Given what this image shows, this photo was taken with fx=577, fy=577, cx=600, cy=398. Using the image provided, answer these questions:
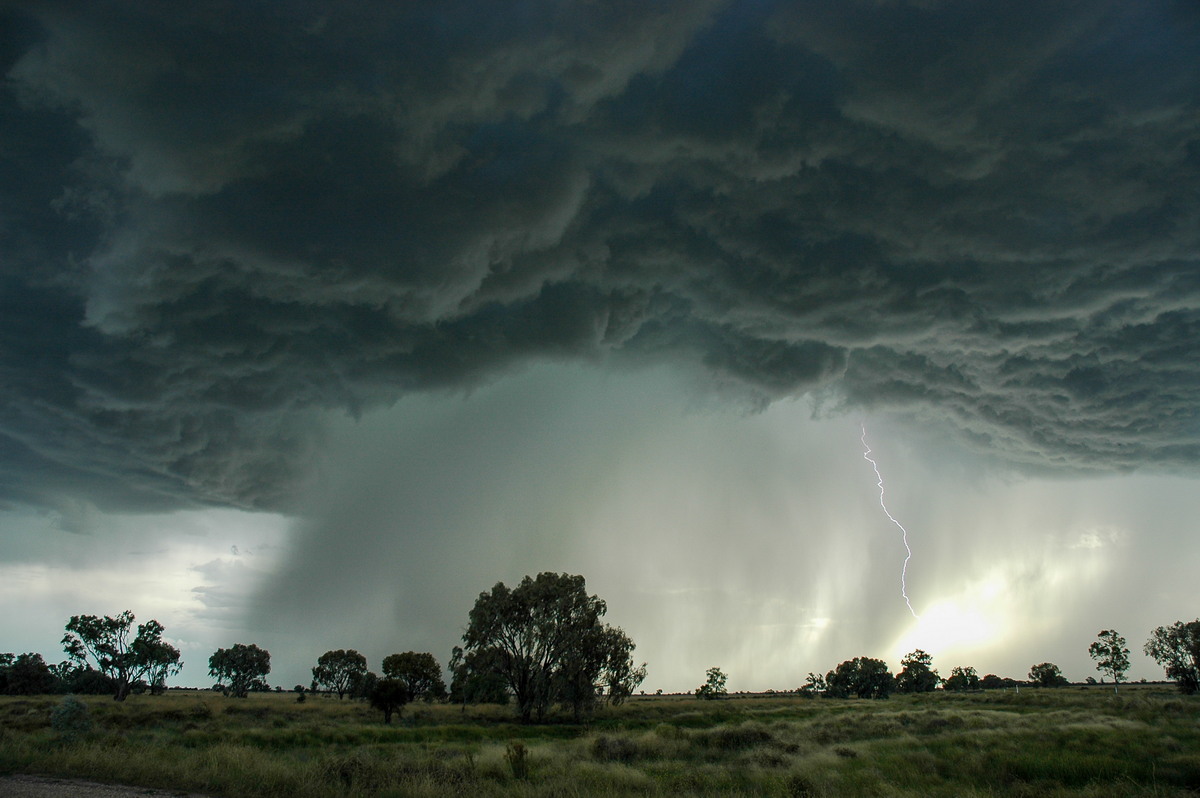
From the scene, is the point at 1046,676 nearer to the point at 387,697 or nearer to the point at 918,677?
the point at 918,677

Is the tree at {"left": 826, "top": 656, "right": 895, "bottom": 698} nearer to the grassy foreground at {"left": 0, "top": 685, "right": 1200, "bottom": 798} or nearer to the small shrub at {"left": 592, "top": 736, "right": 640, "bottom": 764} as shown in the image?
the grassy foreground at {"left": 0, "top": 685, "right": 1200, "bottom": 798}

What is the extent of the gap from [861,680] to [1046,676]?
275 ft

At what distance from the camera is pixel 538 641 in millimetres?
62156

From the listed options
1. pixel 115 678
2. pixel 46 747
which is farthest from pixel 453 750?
pixel 115 678

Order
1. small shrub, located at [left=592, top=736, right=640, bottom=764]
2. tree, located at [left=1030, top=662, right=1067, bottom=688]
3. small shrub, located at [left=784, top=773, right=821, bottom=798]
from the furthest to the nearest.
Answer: tree, located at [left=1030, top=662, right=1067, bottom=688] < small shrub, located at [left=592, top=736, right=640, bottom=764] < small shrub, located at [left=784, top=773, right=821, bottom=798]

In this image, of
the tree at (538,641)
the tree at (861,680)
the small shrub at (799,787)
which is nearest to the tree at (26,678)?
the tree at (538,641)

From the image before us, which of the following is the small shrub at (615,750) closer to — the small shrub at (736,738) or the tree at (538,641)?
the small shrub at (736,738)

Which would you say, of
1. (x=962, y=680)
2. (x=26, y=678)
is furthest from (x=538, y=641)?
(x=962, y=680)

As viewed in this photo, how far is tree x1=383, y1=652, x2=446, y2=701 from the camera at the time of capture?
91.9 m

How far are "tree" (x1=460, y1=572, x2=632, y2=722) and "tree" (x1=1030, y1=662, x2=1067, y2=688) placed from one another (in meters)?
189

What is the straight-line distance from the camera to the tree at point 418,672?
91.9m

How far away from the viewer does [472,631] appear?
61312mm

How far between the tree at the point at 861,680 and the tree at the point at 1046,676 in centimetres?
6817

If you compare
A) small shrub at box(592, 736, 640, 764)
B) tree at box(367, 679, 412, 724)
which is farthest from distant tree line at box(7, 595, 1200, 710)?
small shrub at box(592, 736, 640, 764)
